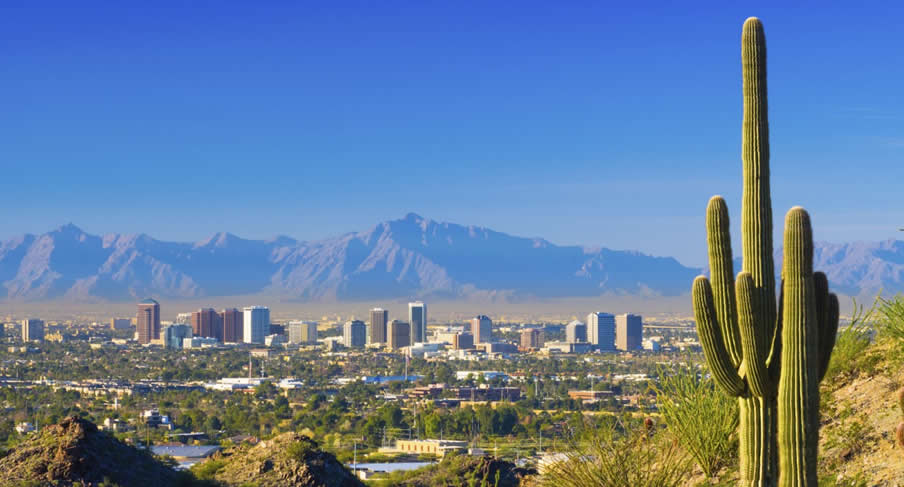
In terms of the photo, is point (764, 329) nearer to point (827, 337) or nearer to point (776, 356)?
point (776, 356)

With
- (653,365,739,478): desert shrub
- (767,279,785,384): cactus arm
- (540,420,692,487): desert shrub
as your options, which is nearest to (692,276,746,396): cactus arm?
(767,279,785,384): cactus arm

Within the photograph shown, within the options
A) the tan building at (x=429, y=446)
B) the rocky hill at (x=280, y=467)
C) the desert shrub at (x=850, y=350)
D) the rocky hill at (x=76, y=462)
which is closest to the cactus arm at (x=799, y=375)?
the desert shrub at (x=850, y=350)

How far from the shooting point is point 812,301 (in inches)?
415

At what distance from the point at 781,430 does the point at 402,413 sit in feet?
247

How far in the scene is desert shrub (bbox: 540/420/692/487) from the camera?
12773 mm

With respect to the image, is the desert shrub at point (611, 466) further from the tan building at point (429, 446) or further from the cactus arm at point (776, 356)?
the tan building at point (429, 446)

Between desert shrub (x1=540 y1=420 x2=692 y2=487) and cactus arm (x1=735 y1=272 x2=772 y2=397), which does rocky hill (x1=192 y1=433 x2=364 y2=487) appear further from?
cactus arm (x1=735 y1=272 x2=772 y2=397)

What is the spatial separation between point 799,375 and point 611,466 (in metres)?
3.00

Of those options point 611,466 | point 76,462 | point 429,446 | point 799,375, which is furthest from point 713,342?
point 429,446

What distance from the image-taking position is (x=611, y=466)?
12.9 metres

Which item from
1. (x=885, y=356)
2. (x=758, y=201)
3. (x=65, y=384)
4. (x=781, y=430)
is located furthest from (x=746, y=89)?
(x=65, y=384)

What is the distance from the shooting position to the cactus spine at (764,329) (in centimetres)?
1051

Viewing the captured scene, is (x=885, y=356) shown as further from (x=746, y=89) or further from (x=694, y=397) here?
(x=746, y=89)

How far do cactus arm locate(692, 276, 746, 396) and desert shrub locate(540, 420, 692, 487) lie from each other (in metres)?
2.10
